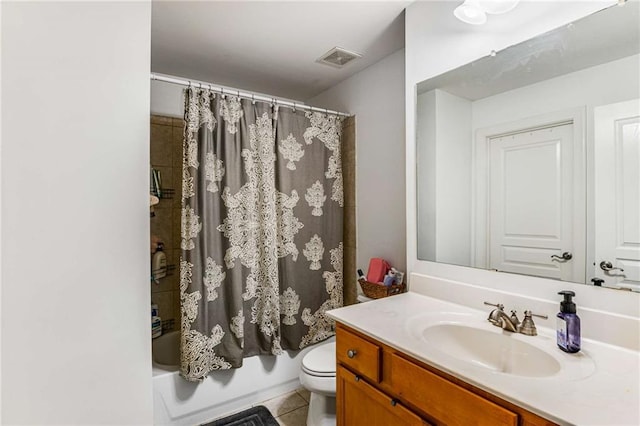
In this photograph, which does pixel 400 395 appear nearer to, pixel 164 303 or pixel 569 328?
pixel 569 328

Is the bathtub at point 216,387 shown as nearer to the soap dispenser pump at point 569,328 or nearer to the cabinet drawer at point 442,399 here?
the cabinet drawer at point 442,399

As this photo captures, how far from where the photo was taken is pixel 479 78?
4.23ft

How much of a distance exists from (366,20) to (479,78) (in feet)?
2.29

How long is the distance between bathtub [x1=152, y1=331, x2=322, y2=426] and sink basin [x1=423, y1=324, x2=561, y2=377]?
4.01ft

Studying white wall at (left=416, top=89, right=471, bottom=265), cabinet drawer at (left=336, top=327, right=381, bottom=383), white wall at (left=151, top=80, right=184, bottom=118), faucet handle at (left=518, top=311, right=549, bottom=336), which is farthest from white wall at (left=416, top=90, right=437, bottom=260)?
white wall at (left=151, top=80, right=184, bottom=118)

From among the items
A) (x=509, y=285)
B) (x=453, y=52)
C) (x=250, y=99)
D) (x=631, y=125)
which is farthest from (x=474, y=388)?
(x=250, y=99)

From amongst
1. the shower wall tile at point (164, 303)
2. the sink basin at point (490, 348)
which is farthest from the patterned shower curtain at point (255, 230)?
the sink basin at point (490, 348)

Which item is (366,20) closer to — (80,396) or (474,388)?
(474,388)

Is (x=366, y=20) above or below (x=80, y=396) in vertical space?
above

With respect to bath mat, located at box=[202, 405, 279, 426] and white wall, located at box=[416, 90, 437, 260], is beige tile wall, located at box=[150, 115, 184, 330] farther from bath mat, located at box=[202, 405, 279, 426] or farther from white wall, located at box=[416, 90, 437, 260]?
white wall, located at box=[416, 90, 437, 260]

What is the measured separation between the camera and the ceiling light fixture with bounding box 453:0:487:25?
1229mm

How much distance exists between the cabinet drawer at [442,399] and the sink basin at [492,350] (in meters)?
0.19

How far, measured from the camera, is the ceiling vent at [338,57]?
1910 mm

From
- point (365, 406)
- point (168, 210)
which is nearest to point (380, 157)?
point (365, 406)
